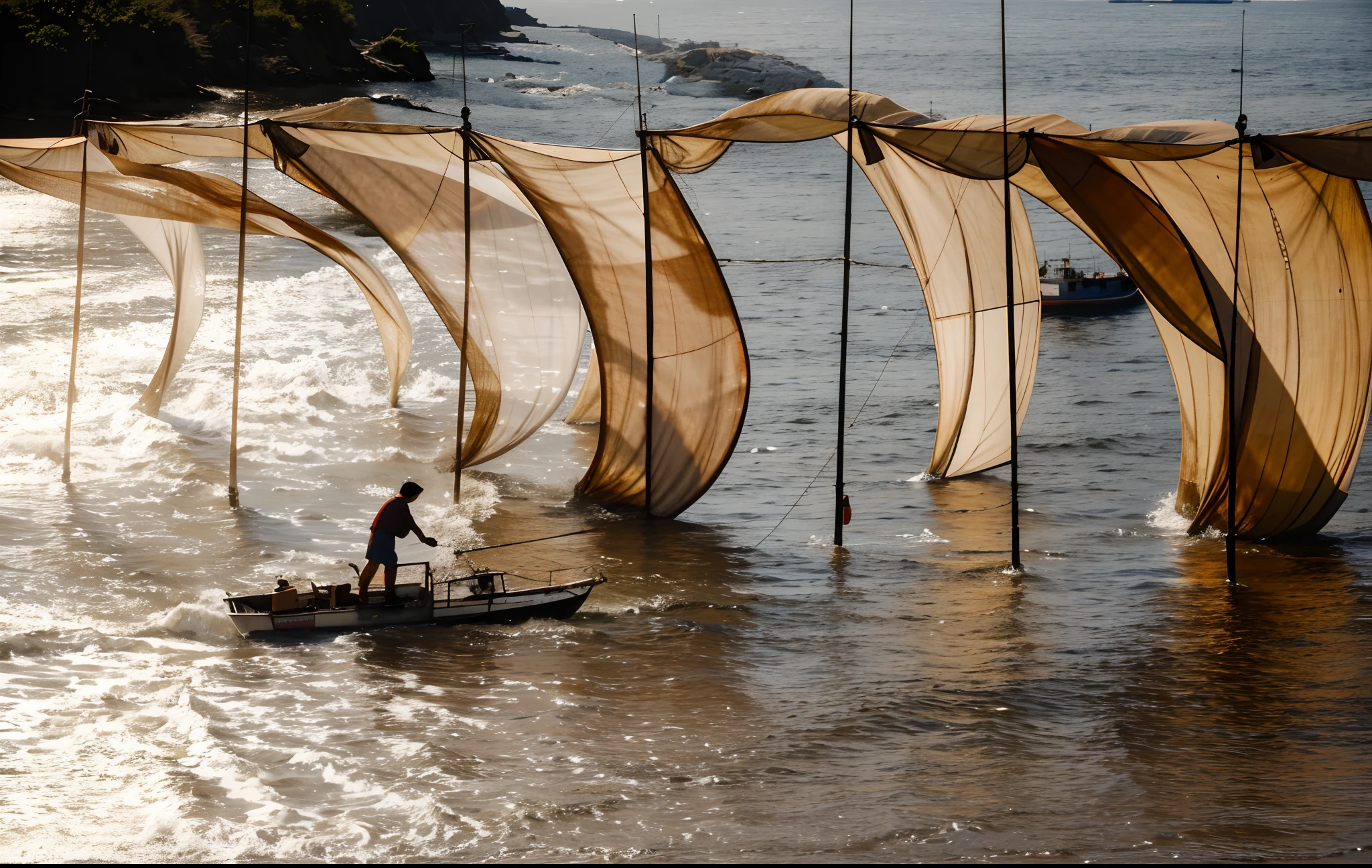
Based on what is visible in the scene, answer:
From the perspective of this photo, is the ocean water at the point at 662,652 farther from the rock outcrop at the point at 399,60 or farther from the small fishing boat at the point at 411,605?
the rock outcrop at the point at 399,60

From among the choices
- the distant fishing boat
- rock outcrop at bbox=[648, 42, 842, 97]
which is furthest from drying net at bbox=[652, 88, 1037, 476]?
rock outcrop at bbox=[648, 42, 842, 97]

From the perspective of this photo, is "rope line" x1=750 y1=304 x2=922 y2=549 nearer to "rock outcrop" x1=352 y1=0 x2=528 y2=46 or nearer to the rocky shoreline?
the rocky shoreline

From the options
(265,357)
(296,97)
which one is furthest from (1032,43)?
(265,357)

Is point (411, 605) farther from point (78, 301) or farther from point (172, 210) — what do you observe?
point (172, 210)

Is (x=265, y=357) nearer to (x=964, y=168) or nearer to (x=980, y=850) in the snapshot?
(x=964, y=168)

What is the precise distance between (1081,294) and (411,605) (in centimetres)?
3289

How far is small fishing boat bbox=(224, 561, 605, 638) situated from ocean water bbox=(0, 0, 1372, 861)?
8.8 inches

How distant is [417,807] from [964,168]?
Result: 11002mm

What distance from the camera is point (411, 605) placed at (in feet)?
49.8

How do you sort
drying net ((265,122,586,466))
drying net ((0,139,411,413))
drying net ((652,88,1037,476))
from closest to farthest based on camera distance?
drying net ((652,88,1037,476)) < drying net ((265,122,586,466)) < drying net ((0,139,411,413))

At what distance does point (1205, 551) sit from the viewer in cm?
1984

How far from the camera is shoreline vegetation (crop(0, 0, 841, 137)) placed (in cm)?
5556

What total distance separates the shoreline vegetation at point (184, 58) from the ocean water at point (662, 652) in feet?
24.1

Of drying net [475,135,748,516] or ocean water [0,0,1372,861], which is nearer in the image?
ocean water [0,0,1372,861]
